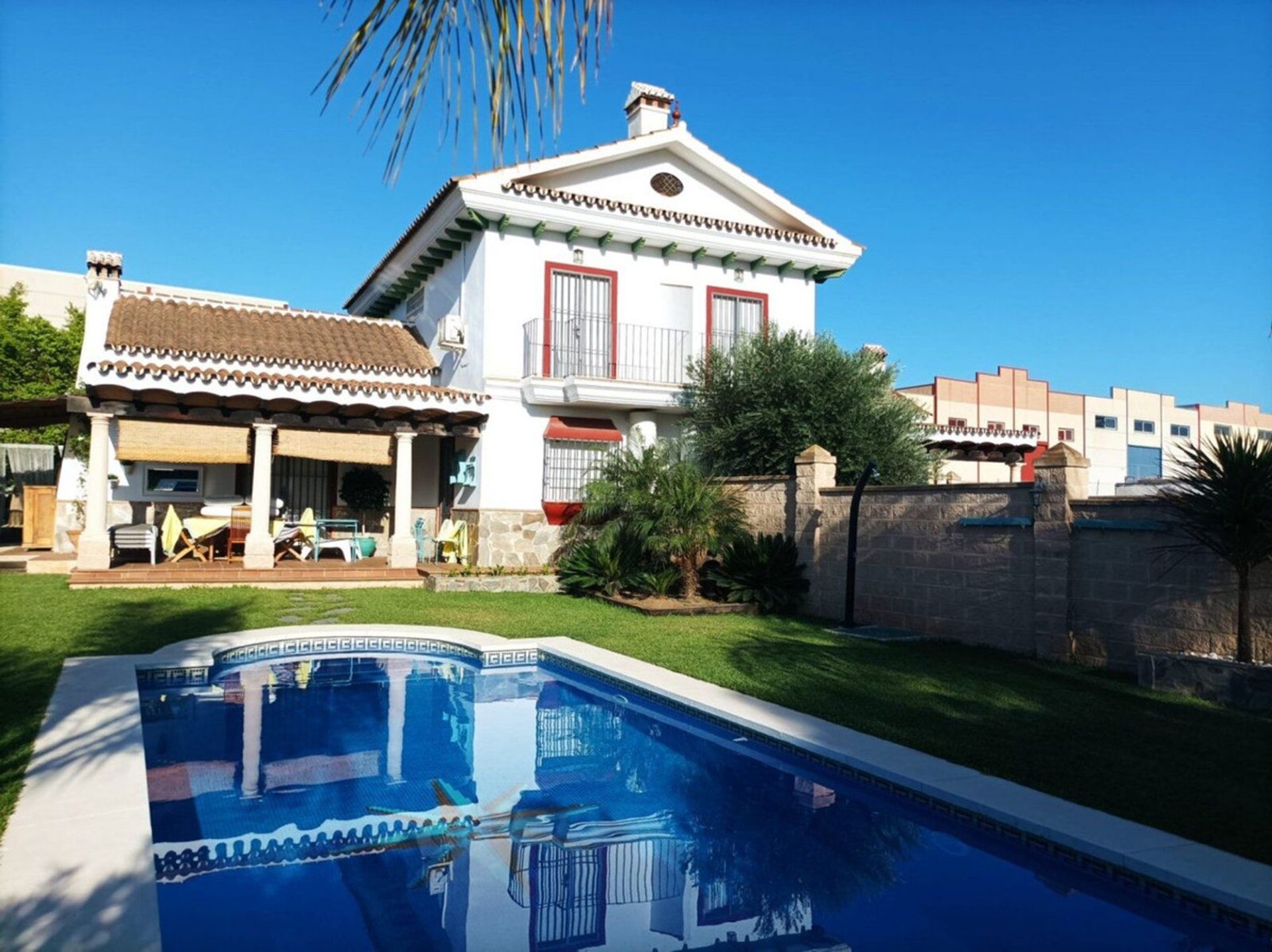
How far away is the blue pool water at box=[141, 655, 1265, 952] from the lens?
4484 mm

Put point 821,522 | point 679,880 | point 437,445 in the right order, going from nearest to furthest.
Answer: point 679,880
point 821,522
point 437,445

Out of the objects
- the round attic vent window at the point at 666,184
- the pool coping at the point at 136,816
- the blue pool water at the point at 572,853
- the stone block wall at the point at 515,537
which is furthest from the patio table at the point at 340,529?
the round attic vent window at the point at 666,184

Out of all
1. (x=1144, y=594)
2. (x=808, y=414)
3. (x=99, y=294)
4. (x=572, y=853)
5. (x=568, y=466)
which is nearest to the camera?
(x=572, y=853)

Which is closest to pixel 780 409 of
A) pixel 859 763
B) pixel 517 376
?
pixel 517 376

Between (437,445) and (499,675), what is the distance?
11.6m

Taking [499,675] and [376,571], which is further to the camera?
[376,571]

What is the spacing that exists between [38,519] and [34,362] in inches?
410

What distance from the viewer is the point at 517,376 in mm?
18953

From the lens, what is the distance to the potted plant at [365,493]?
845 inches

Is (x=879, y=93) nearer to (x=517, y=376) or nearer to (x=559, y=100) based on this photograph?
(x=517, y=376)

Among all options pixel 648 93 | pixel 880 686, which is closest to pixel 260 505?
pixel 880 686

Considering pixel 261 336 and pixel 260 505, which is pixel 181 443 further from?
pixel 261 336

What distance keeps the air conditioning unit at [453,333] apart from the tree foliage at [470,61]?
662 inches

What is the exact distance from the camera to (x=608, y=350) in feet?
65.4
